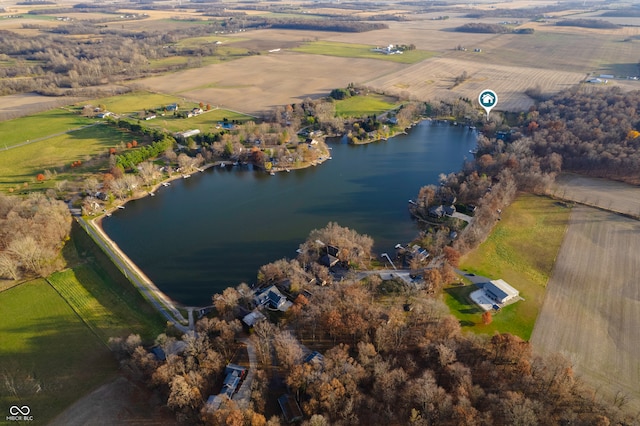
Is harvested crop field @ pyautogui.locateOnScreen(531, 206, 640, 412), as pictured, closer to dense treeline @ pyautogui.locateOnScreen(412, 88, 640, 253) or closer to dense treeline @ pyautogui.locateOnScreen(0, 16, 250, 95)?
dense treeline @ pyautogui.locateOnScreen(412, 88, 640, 253)

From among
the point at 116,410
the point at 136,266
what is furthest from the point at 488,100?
the point at 116,410

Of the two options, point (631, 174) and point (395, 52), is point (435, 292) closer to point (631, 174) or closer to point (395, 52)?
point (631, 174)

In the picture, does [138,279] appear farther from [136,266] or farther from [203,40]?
[203,40]

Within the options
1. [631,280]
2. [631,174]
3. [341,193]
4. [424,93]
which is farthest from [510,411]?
[424,93]

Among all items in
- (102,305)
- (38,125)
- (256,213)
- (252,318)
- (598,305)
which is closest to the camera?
(252,318)

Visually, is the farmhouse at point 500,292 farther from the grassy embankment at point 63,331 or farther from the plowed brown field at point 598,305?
the grassy embankment at point 63,331

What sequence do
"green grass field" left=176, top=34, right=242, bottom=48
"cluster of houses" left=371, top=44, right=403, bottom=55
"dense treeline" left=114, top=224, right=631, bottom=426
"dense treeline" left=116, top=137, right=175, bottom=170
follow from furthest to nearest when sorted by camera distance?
"green grass field" left=176, top=34, right=242, bottom=48
"cluster of houses" left=371, top=44, right=403, bottom=55
"dense treeline" left=116, top=137, right=175, bottom=170
"dense treeline" left=114, top=224, right=631, bottom=426

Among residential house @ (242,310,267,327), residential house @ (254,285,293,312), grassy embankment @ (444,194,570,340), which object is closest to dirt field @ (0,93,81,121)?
residential house @ (254,285,293,312)
